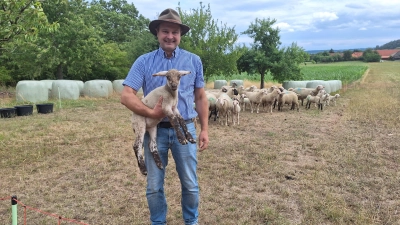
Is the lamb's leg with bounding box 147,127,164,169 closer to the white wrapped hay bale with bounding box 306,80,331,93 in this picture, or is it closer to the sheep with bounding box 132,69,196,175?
the sheep with bounding box 132,69,196,175

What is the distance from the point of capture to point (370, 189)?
530 cm

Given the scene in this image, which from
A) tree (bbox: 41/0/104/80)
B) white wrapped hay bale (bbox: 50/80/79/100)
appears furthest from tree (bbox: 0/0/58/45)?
tree (bbox: 41/0/104/80)

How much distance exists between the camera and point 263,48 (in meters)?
21.6

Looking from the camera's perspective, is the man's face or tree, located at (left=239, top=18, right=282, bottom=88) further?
tree, located at (left=239, top=18, right=282, bottom=88)

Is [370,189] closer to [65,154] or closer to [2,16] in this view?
[65,154]

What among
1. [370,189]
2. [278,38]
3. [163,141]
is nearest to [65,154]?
[163,141]

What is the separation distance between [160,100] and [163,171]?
2.47 ft

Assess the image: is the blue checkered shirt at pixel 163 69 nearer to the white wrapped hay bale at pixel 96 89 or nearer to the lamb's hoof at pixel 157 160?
the lamb's hoof at pixel 157 160

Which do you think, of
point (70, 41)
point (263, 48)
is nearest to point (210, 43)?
point (263, 48)

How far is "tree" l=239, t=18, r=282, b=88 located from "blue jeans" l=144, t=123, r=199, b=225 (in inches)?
717

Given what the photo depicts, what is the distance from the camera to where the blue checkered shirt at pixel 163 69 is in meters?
3.00

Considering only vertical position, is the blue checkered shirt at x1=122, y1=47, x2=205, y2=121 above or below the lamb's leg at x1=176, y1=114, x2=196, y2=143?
above

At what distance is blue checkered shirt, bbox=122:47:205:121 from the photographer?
300 centimetres

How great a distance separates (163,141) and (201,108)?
1.79ft
